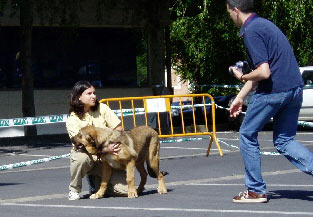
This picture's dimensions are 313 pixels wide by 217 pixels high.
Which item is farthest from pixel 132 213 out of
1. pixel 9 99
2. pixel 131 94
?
pixel 131 94

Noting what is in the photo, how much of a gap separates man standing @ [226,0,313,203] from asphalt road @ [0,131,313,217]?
0.40m

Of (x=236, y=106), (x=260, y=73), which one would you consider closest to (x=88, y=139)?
(x=236, y=106)

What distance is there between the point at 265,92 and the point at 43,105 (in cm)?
1941

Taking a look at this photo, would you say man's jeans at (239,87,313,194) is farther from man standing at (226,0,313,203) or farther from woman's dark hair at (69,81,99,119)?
woman's dark hair at (69,81,99,119)

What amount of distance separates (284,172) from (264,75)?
419cm

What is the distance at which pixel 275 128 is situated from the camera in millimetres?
8969

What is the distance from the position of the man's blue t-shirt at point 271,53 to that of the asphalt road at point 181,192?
1.15m

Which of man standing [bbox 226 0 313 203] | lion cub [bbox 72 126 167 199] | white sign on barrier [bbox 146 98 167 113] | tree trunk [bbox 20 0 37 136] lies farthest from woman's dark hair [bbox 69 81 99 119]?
tree trunk [bbox 20 0 37 136]

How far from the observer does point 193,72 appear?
4272cm

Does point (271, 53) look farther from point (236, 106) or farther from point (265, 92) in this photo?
point (236, 106)

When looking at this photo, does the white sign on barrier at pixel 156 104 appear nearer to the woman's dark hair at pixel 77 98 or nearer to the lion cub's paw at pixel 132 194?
the woman's dark hair at pixel 77 98

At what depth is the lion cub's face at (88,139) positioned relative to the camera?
967cm

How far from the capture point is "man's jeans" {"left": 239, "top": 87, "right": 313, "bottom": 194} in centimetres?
874

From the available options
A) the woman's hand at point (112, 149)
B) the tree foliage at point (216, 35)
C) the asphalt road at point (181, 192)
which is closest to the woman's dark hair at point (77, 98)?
the woman's hand at point (112, 149)
